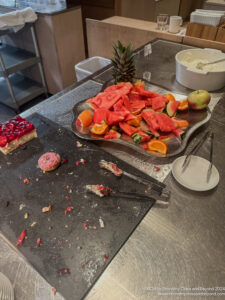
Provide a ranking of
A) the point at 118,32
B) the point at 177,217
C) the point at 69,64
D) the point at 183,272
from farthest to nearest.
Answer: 1. the point at 69,64
2. the point at 118,32
3. the point at 177,217
4. the point at 183,272

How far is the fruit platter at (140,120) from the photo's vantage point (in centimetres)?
105

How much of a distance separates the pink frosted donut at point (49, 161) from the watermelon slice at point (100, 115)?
10.8 inches

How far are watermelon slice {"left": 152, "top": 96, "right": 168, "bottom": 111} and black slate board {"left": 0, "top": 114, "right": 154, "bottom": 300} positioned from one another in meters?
0.40

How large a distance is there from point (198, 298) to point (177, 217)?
0.25 metres

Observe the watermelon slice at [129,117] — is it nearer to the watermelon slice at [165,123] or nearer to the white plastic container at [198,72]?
the watermelon slice at [165,123]

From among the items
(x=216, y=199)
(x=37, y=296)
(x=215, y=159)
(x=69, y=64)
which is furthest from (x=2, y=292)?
(x=69, y=64)

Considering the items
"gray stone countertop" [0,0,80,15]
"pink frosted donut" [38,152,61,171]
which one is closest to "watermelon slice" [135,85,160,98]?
"pink frosted donut" [38,152,61,171]

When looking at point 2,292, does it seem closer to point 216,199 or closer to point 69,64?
point 216,199

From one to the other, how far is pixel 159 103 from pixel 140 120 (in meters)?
0.16

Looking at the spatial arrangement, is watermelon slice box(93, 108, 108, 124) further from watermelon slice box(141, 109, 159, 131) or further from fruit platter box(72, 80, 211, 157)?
watermelon slice box(141, 109, 159, 131)

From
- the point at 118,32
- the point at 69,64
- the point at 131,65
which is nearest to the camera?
the point at 131,65

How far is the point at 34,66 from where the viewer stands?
9.96 feet

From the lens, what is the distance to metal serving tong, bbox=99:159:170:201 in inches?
34.3

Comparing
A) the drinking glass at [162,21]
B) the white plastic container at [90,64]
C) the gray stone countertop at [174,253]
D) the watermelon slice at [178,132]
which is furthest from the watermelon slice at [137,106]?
the drinking glass at [162,21]
